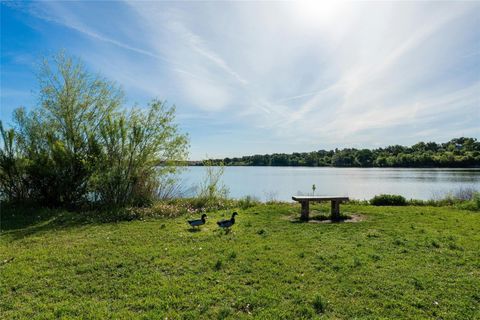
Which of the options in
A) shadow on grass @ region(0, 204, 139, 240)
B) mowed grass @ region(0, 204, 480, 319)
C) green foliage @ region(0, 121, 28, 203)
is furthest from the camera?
green foliage @ region(0, 121, 28, 203)

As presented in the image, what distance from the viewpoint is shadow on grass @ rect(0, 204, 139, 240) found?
22.4 ft

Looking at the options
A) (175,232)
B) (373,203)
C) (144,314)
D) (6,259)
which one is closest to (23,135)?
(6,259)

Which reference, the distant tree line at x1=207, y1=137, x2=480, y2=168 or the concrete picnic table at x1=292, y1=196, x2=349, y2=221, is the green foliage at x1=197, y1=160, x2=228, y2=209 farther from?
the distant tree line at x1=207, y1=137, x2=480, y2=168

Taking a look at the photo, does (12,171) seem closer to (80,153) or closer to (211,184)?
(80,153)

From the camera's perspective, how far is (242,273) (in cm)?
399

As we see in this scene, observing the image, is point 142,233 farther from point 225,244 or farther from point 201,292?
point 201,292

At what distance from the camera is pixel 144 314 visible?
292cm

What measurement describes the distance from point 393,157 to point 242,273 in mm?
61509

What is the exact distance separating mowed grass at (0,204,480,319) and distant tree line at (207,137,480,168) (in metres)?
43.4

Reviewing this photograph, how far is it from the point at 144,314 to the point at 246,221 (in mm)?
4987

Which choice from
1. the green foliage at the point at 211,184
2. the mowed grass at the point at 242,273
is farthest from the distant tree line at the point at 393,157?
the mowed grass at the point at 242,273

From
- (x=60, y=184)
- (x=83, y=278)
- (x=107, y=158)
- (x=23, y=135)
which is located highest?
(x=23, y=135)

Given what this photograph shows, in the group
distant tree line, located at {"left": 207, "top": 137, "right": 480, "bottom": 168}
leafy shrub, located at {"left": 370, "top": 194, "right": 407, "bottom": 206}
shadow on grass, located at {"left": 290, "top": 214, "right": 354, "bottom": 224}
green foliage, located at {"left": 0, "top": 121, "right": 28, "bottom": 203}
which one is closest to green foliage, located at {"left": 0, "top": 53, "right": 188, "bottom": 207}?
green foliage, located at {"left": 0, "top": 121, "right": 28, "bottom": 203}

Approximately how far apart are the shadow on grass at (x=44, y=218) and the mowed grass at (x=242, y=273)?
0.18 m
